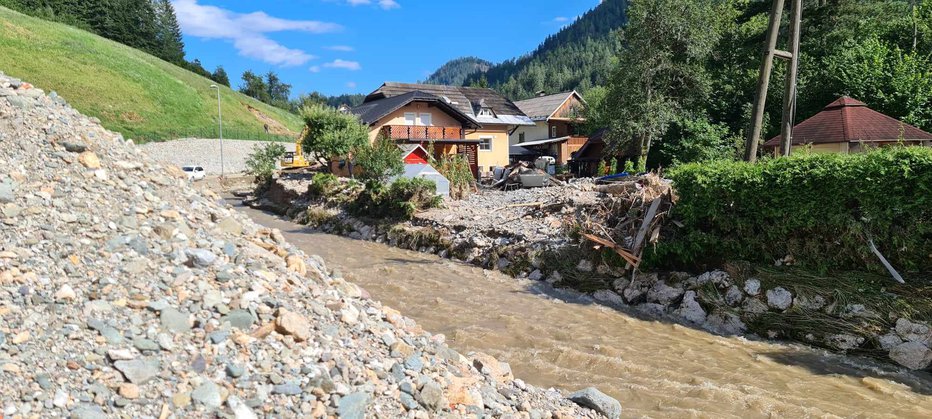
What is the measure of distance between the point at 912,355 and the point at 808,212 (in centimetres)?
268

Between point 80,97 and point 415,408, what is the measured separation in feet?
212

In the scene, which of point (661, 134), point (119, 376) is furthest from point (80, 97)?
point (119, 376)

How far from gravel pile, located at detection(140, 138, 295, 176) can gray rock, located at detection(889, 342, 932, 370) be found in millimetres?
49185

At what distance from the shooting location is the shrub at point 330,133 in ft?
105

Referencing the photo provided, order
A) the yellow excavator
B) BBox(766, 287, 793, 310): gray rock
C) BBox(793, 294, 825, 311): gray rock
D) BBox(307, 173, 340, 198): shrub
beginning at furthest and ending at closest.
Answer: the yellow excavator
BBox(307, 173, 340, 198): shrub
BBox(766, 287, 793, 310): gray rock
BBox(793, 294, 825, 311): gray rock

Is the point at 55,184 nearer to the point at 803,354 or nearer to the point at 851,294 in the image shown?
the point at 803,354

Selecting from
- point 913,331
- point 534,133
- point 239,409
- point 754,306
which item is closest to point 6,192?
point 239,409

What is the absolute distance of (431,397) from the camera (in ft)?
14.9

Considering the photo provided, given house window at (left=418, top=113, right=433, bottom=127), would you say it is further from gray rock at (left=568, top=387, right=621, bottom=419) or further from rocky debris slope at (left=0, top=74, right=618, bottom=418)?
gray rock at (left=568, top=387, right=621, bottom=419)

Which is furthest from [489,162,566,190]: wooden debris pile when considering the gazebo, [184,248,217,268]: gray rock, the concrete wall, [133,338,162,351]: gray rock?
the concrete wall

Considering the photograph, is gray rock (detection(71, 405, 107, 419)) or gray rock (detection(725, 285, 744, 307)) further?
gray rock (detection(725, 285, 744, 307))

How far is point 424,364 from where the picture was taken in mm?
5043

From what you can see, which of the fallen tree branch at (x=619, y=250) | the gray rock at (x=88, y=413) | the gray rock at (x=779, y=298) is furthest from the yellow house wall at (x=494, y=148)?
the gray rock at (x=88, y=413)

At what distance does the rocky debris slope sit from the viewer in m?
3.64
